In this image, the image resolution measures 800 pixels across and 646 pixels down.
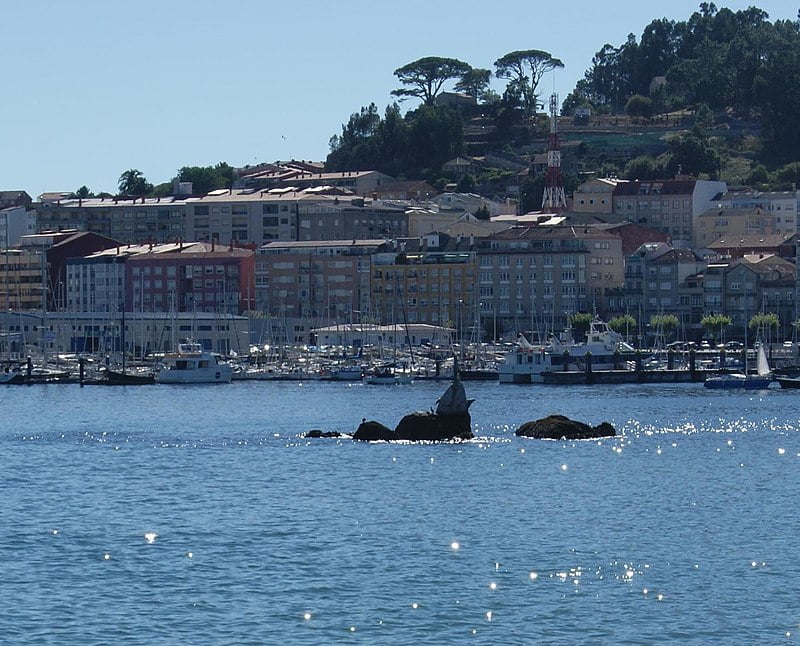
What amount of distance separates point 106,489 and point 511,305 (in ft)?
334

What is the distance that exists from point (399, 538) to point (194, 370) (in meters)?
80.4

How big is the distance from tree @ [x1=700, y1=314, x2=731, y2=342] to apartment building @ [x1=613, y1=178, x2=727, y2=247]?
2986 centimetres

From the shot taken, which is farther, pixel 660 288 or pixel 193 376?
pixel 660 288

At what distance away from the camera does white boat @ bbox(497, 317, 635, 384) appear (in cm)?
12119

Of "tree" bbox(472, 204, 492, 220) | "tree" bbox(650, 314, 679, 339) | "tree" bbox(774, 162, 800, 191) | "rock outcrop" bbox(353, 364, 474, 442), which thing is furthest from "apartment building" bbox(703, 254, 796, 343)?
"rock outcrop" bbox(353, 364, 474, 442)

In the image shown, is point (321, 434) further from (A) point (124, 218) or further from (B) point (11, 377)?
(A) point (124, 218)

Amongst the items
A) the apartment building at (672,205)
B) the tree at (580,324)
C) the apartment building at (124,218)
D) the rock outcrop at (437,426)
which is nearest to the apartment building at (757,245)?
the apartment building at (672,205)

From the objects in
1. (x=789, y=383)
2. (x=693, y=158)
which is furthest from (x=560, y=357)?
(x=693, y=158)

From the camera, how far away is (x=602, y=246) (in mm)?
154875

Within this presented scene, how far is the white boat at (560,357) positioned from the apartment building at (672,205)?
48.9 m

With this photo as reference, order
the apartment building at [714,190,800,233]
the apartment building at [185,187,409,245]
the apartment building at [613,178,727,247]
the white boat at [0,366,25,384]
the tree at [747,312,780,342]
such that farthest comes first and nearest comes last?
the apartment building at [185,187,409,245]
the apartment building at [613,178,727,247]
the apartment building at [714,190,800,233]
the tree at [747,312,780,342]
the white boat at [0,366,25,384]

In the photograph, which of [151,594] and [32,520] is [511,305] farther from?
[151,594]

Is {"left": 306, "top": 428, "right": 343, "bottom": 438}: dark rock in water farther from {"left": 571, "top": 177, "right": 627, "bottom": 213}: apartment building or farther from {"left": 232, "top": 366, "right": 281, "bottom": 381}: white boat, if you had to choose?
{"left": 571, "top": 177, "right": 627, "bottom": 213}: apartment building

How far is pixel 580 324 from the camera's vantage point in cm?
14550
